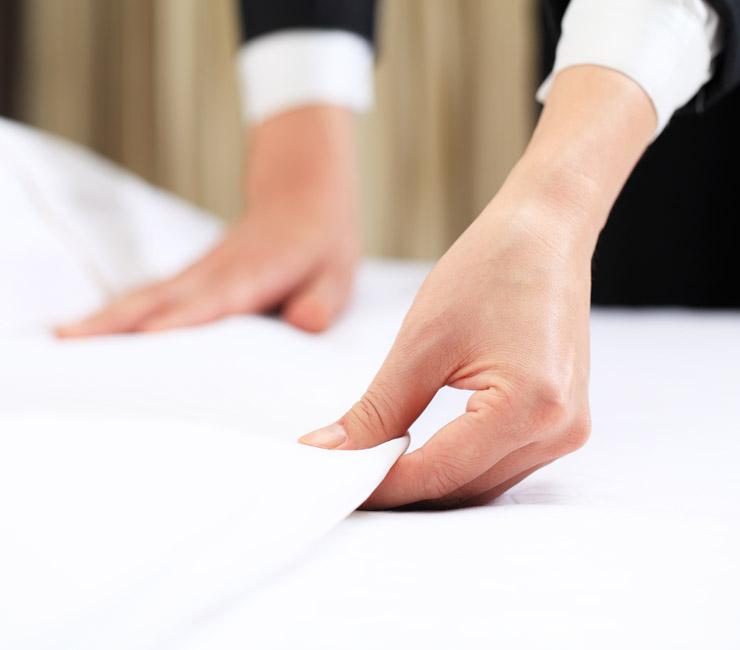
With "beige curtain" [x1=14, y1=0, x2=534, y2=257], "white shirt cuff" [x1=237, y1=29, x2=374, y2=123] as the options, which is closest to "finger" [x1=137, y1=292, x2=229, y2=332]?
"white shirt cuff" [x1=237, y1=29, x2=374, y2=123]

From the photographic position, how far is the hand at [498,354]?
0.94ft

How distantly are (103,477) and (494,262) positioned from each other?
16cm

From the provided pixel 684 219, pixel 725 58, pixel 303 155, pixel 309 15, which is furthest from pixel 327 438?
pixel 684 219

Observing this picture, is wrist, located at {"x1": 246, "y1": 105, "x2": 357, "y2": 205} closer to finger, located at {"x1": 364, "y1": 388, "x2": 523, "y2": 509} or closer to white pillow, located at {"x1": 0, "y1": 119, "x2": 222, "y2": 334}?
white pillow, located at {"x1": 0, "y1": 119, "x2": 222, "y2": 334}

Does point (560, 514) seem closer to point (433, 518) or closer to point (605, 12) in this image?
point (433, 518)

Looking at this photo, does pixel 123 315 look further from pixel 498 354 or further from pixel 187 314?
pixel 498 354

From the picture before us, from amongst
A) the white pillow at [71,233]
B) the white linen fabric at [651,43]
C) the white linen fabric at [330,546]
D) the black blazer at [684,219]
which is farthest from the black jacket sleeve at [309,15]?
the white linen fabric at [330,546]

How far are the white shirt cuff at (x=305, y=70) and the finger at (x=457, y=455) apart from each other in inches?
22.8

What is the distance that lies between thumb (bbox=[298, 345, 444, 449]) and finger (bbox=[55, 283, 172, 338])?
328 millimetres

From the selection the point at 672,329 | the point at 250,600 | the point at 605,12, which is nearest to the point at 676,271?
the point at 672,329

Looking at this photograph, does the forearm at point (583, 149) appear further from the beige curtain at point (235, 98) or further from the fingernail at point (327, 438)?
the beige curtain at point (235, 98)

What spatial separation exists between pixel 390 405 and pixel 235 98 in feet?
3.59

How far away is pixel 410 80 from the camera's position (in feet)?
3.94

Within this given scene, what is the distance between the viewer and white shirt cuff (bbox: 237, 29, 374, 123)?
2.66 feet
